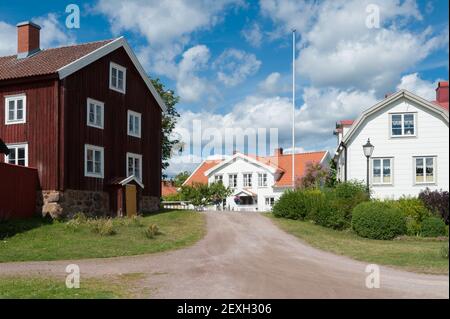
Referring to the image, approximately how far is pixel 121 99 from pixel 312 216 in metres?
13.3

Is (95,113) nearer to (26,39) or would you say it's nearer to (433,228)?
(26,39)

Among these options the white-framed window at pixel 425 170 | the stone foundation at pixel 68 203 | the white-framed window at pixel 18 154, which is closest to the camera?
the stone foundation at pixel 68 203

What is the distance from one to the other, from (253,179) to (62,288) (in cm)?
4636

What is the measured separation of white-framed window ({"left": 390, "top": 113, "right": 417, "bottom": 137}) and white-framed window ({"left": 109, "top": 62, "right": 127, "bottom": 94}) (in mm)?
16957

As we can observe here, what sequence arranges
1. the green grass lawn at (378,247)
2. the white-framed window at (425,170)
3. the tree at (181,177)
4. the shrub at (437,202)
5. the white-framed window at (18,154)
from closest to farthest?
the green grass lawn at (378,247) < the shrub at (437,202) < the white-framed window at (18,154) < the white-framed window at (425,170) < the tree at (181,177)

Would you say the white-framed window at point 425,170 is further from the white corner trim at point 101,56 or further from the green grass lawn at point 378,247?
the white corner trim at point 101,56

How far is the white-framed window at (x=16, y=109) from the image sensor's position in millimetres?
28156

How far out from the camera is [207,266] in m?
15.5

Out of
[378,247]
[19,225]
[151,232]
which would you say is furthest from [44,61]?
[378,247]

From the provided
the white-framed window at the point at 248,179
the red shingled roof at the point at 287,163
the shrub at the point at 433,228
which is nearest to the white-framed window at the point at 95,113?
the shrub at the point at 433,228

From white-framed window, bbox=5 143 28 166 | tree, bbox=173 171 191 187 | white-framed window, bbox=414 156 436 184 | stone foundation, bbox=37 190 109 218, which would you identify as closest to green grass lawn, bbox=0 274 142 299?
stone foundation, bbox=37 190 109 218

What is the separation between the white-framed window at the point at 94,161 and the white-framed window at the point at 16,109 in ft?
11.9
